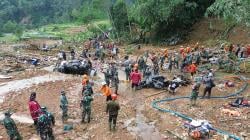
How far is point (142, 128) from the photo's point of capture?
17734 millimetres

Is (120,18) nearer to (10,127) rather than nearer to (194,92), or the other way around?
(194,92)

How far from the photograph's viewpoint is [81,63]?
29.4 m

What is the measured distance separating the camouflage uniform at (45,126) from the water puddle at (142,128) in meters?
3.72

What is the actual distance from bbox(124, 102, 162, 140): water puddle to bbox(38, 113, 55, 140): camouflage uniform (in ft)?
12.2

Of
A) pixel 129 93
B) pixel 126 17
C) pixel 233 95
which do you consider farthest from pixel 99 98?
pixel 126 17

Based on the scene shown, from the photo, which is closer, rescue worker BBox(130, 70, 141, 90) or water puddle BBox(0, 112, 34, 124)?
water puddle BBox(0, 112, 34, 124)

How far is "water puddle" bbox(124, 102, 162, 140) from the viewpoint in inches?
660

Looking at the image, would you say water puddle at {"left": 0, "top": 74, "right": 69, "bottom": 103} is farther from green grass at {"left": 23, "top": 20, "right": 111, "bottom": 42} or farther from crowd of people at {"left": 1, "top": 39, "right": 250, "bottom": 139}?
green grass at {"left": 23, "top": 20, "right": 111, "bottom": 42}

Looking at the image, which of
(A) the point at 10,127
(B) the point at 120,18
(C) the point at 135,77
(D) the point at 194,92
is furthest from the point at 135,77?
(B) the point at 120,18

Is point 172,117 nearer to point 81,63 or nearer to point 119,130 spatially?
point 119,130

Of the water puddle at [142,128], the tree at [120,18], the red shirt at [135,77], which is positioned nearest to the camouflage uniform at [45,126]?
the water puddle at [142,128]

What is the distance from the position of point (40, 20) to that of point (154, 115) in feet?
352

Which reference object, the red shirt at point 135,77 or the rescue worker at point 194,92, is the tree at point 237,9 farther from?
the red shirt at point 135,77

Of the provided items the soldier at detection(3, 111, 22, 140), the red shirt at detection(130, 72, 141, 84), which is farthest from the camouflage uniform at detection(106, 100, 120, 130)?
the red shirt at detection(130, 72, 141, 84)
